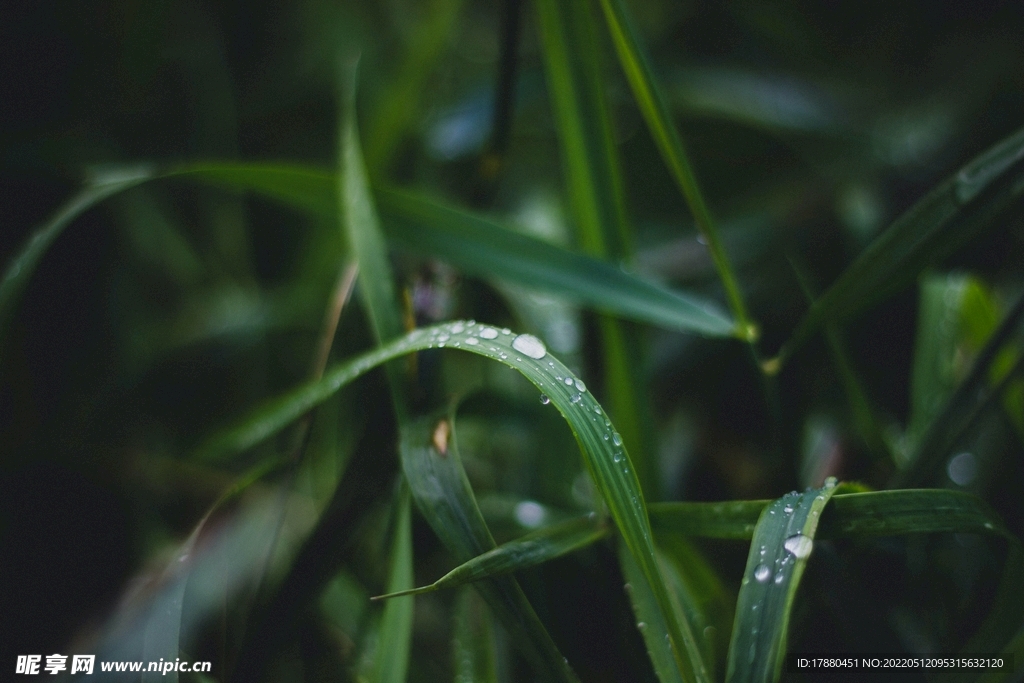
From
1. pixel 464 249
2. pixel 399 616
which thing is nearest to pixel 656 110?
pixel 464 249

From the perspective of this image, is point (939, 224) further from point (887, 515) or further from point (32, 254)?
point (32, 254)

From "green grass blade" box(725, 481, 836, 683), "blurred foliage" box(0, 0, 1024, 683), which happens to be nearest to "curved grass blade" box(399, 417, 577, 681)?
"blurred foliage" box(0, 0, 1024, 683)

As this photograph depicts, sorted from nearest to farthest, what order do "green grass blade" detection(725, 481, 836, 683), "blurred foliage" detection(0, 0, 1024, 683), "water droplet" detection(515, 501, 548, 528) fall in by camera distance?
"green grass blade" detection(725, 481, 836, 683) → "blurred foliage" detection(0, 0, 1024, 683) → "water droplet" detection(515, 501, 548, 528)

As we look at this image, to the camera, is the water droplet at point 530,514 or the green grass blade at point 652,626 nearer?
the green grass blade at point 652,626

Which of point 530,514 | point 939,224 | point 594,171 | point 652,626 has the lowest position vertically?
point 652,626

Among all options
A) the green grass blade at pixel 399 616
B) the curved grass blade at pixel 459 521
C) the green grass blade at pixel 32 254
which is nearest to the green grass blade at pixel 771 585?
the curved grass blade at pixel 459 521

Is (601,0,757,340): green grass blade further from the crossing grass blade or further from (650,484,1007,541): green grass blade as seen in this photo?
(650,484,1007,541): green grass blade

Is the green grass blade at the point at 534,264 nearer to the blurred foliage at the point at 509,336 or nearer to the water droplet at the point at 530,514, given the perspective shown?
the blurred foliage at the point at 509,336
